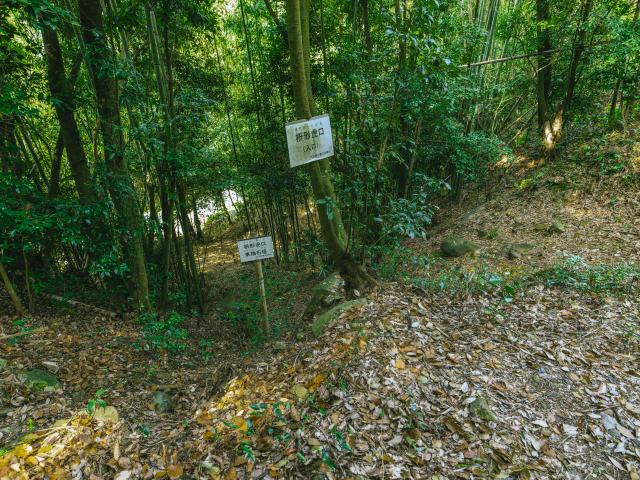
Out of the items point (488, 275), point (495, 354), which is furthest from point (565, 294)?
point (495, 354)

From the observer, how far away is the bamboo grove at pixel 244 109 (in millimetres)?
3543

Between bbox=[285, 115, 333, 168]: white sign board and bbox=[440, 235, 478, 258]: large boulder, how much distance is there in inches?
190

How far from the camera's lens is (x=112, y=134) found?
4238 mm

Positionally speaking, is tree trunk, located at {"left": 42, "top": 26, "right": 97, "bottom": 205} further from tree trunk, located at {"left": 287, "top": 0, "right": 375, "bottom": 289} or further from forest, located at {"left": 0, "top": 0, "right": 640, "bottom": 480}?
tree trunk, located at {"left": 287, "top": 0, "right": 375, "bottom": 289}

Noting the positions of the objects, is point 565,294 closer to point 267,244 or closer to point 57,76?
point 267,244

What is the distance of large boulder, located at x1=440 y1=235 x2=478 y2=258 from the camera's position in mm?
6789

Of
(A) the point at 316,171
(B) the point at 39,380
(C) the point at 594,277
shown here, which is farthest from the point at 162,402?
(C) the point at 594,277

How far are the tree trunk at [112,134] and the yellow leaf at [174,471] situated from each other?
10.6 feet

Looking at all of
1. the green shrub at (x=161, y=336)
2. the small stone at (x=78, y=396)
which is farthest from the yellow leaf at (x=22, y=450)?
the green shrub at (x=161, y=336)

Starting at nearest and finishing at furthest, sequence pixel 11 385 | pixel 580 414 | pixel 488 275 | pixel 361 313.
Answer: pixel 580 414, pixel 11 385, pixel 361 313, pixel 488 275

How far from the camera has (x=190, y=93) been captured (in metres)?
4.59

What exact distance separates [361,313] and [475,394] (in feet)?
4.12

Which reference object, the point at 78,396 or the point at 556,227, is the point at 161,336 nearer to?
the point at 78,396

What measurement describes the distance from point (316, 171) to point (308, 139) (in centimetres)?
61
